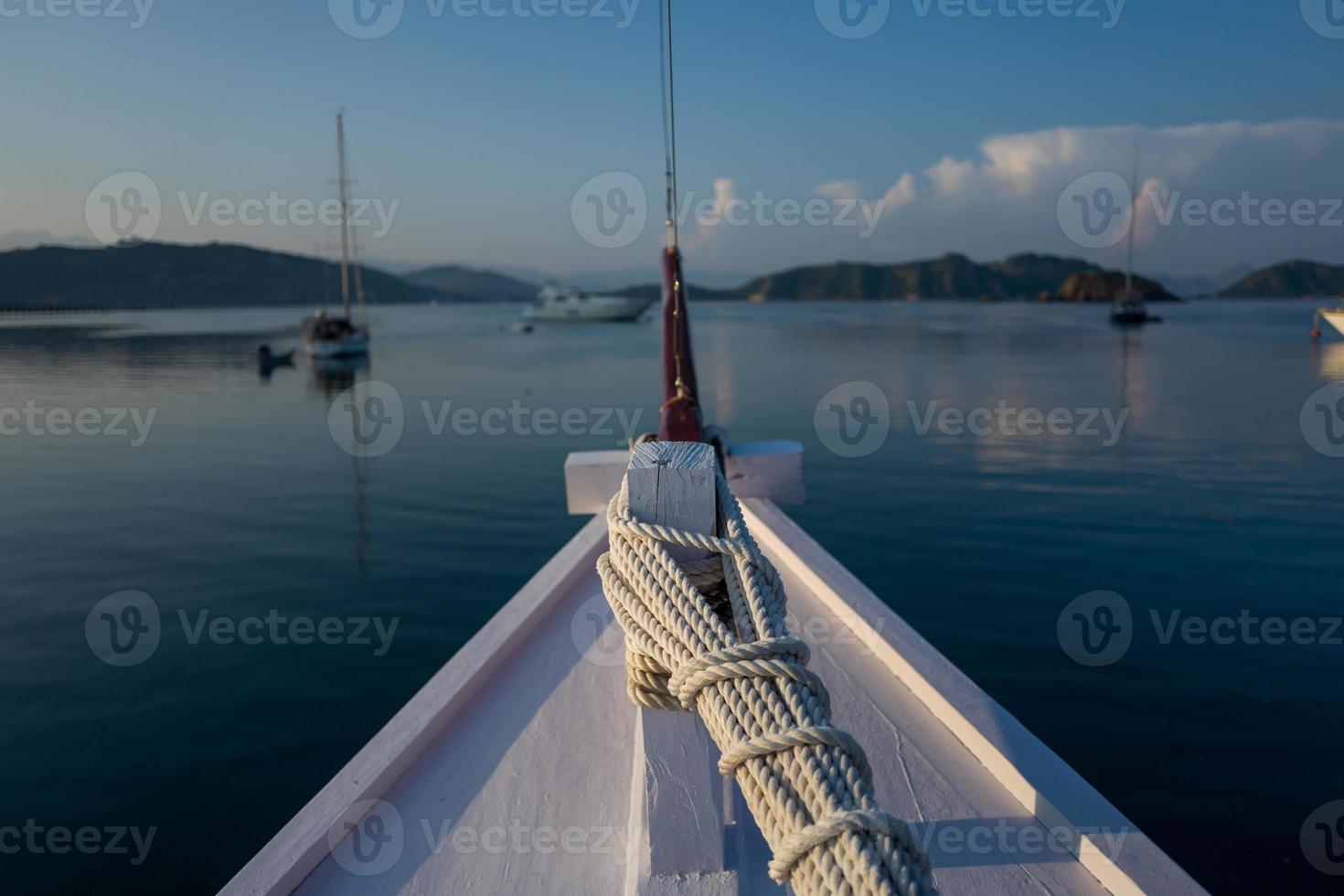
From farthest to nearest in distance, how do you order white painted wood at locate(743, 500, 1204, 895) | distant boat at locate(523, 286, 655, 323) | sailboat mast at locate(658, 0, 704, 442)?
distant boat at locate(523, 286, 655, 323) → sailboat mast at locate(658, 0, 704, 442) → white painted wood at locate(743, 500, 1204, 895)

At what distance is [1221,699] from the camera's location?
5.32m

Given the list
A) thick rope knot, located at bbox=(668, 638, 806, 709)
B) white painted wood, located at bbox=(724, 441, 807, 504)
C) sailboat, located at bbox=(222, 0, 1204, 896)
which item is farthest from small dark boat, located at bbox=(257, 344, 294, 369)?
thick rope knot, located at bbox=(668, 638, 806, 709)

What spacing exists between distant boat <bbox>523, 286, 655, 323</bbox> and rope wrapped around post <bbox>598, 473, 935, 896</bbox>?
85356 millimetres

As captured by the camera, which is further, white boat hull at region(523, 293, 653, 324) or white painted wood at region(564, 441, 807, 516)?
white boat hull at region(523, 293, 653, 324)

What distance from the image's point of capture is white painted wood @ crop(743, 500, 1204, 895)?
78.9 inches

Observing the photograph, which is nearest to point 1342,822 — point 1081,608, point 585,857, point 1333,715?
point 1333,715

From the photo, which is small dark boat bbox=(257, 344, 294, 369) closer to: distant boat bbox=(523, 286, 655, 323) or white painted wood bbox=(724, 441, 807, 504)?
white painted wood bbox=(724, 441, 807, 504)

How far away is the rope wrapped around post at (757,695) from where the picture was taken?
114cm

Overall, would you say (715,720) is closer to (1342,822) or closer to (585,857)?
(585,857)

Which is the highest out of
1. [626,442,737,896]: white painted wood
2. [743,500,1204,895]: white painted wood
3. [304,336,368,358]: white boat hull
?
[304,336,368,358]: white boat hull

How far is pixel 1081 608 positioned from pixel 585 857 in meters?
5.78

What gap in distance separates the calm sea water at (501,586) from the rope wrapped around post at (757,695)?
3550 mm

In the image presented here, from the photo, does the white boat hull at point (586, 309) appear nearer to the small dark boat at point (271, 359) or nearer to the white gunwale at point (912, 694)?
the small dark boat at point (271, 359)

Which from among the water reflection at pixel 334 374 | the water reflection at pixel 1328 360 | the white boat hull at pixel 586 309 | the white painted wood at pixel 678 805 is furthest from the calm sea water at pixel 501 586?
the white boat hull at pixel 586 309
